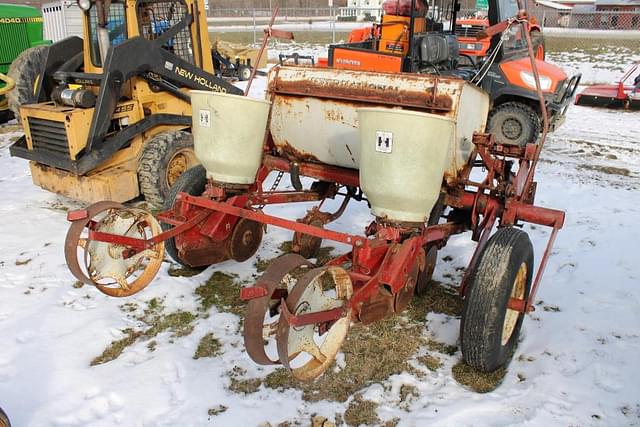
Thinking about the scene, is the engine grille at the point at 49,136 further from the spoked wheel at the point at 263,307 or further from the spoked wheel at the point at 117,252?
the spoked wheel at the point at 263,307

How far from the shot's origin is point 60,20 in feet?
48.1

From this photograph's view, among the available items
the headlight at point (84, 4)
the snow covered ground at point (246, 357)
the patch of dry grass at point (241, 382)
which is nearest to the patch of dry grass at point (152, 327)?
the snow covered ground at point (246, 357)

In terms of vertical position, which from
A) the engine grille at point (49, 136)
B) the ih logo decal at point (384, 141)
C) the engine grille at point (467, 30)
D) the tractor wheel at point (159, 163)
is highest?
the engine grille at point (467, 30)

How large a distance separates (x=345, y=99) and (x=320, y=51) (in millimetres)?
18065

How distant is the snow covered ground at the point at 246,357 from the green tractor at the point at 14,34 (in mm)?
5848

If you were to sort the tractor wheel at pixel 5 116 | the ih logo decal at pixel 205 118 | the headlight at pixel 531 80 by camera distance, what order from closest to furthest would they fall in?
the ih logo decal at pixel 205 118
the headlight at pixel 531 80
the tractor wheel at pixel 5 116

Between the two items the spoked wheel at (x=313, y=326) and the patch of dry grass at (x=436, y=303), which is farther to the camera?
the patch of dry grass at (x=436, y=303)

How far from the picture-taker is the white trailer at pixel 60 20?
14.5m

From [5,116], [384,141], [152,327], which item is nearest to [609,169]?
[384,141]

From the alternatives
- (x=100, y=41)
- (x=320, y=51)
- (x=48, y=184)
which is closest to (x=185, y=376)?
(x=48, y=184)

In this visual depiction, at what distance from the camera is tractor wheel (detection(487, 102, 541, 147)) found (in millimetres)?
7512

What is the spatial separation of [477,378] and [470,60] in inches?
214

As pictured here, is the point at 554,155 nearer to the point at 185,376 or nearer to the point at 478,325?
the point at 478,325

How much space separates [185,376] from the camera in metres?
3.18
